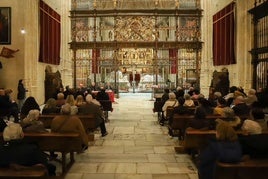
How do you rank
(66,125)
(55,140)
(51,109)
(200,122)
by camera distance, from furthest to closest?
1. (51,109)
2. (200,122)
3. (66,125)
4. (55,140)

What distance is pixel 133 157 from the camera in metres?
8.94

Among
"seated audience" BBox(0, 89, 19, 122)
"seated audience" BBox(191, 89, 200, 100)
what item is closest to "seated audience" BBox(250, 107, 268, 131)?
"seated audience" BBox(191, 89, 200, 100)

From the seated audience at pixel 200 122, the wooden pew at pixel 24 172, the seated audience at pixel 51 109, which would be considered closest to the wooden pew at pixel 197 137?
the seated audience at pixel 200 122

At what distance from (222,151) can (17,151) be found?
2.68m

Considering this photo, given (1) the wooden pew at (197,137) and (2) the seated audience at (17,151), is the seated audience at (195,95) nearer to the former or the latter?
(1) the wooden pew at (197,137)

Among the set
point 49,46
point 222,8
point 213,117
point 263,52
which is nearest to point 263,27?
point 263,52

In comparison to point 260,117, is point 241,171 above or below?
below

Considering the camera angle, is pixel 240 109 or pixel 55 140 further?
pixel 240 109

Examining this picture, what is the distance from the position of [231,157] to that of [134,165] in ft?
10.5

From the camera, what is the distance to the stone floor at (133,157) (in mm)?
7547

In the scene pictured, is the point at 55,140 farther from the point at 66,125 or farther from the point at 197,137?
the point at 197,137

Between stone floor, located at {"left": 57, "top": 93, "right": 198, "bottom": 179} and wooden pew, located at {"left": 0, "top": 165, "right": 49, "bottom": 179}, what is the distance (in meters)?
2.30

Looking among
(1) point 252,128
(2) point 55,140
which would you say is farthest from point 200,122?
(2) point 55,140

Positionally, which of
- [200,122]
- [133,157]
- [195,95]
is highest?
[195,95]
